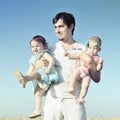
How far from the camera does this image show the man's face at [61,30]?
749 cm

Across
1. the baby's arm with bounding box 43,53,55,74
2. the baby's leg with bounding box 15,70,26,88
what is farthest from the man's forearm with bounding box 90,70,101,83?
the baby's leg with bounding box 15,70,26,88

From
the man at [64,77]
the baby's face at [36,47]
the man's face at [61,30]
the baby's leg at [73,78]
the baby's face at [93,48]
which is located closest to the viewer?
the baby's leg at [73,78]

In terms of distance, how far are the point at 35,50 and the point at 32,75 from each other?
19.0 inches

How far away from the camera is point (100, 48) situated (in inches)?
304

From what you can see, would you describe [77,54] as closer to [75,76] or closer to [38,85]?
[75,76]

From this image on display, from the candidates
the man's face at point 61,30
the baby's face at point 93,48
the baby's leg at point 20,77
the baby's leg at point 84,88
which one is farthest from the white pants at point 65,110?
the man's face at point 61,30

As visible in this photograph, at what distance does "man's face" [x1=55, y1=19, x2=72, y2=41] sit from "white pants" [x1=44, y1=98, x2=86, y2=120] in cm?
102

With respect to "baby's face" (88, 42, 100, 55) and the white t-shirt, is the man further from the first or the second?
"baby's face" (88, 42, 100, 55)

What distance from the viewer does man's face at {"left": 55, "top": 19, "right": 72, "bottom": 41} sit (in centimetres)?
749

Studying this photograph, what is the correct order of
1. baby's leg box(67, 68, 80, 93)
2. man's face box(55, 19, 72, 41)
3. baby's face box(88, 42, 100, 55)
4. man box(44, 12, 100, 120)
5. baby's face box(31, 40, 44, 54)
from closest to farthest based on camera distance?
baby's leg box(67, 68, 80, 93) < man box(44, 12, 100, 120) < man's face box(55, 19, 72, 41) < baby's face box(88, 42, 100, 55) < baby's face box(31, 40, 44, 54)

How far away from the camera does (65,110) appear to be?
738 cm

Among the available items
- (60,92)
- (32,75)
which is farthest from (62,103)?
(32,75)

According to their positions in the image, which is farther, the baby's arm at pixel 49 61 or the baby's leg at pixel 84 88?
the baby's arm at pixel 49 61

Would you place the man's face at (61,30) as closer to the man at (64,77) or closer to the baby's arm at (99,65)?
the man at (64,77)
